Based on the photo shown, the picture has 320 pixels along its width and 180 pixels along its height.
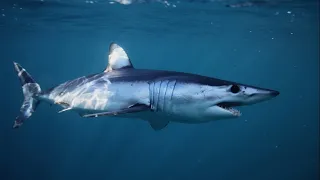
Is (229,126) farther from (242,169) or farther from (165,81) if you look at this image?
(165,81)

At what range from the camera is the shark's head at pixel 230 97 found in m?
→ 4.20

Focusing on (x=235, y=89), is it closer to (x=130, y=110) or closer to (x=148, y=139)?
(x=130, y=110)

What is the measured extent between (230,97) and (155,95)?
145 centimetres

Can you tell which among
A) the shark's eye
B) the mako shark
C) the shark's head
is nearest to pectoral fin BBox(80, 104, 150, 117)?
the mako shark

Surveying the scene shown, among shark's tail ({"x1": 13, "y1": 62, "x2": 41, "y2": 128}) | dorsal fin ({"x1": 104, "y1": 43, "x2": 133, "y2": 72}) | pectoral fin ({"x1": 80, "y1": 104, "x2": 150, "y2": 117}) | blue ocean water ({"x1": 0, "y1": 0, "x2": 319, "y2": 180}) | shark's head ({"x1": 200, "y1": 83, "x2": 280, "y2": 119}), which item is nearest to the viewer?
shark's head ({"x1": 200, "y1": 83, "x2": 280, "y2": 119})

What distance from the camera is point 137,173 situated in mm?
24312

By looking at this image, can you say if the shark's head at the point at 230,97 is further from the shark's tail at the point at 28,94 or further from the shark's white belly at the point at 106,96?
the shark's tail at the point at 28,94

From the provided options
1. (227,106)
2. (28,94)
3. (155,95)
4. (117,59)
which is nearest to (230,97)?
(227,106)

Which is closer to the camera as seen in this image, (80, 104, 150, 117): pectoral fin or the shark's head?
the shark's head

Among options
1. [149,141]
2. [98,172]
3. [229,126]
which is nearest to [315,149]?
[229,126]

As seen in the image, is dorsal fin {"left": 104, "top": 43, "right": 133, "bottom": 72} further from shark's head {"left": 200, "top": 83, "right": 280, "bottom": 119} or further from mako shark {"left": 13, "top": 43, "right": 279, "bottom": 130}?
shark's head {"left": 200, "top": 83, "right": 280, "bottom": 119}

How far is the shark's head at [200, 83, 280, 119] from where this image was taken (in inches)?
165

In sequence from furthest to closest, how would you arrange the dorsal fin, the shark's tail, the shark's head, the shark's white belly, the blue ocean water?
the blue ocean water
the shark's tail
the dorsal fin
the shark's white belly
the shark's head

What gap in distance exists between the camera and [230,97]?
14.4ft
